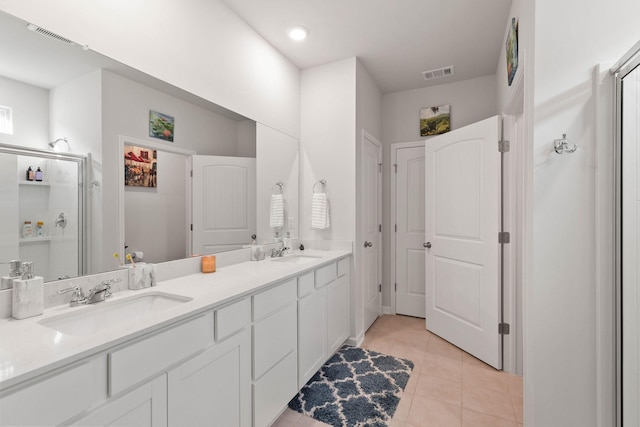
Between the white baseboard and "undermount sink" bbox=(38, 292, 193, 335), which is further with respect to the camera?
the white baseboard

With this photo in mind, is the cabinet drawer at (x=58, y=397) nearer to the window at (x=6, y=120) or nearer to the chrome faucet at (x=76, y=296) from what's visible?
the chrome faucet at (x=76, y=296)

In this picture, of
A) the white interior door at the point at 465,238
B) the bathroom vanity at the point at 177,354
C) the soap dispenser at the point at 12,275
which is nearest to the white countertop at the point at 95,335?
the bathroom vanity at the point at 177,354

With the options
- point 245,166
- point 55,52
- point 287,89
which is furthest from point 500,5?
point 55,52

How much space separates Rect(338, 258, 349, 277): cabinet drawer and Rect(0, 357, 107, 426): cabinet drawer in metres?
1.85

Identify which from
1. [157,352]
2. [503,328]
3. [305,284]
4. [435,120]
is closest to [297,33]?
[435,120]

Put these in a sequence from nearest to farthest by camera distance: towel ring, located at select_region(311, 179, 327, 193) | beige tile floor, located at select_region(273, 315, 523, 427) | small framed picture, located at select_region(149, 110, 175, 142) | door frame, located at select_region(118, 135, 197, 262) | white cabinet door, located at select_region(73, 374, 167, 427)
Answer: white cabinet door, located at select_region(73, 374, 167, 427), door frame, located at select_region(118, 135, 197, 262), small framed picture, located at select_region(149, 110, 175, 142), beige tile floor, located at select_region(273, 315, 523, 427), towel ring, located at select_region(311, 179, 327, 193)

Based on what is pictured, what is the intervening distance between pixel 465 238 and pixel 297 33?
87.7 inches

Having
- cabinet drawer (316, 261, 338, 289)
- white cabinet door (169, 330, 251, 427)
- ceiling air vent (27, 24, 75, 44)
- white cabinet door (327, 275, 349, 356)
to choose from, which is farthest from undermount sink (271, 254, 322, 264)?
ceiling air vent (27, 24, 75, 44)

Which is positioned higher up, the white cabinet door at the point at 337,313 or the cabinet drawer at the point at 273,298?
the cabinet drawer at the point at 273,298

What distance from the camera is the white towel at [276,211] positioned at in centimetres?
267

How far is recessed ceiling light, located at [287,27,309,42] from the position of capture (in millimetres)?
2418

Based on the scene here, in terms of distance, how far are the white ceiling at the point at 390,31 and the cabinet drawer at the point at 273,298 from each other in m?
1.89

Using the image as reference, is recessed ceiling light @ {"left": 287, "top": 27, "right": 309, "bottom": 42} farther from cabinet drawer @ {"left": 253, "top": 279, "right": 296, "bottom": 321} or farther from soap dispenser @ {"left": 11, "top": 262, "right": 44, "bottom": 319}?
soap dispenser @ {"left": 11, "top": 262, "right": 44, "bottom": 319}

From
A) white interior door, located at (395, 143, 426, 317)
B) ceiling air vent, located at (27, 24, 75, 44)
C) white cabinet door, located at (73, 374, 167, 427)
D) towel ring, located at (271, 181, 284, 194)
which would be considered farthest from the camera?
white interior door, located at (395, 143, 426, 317)
